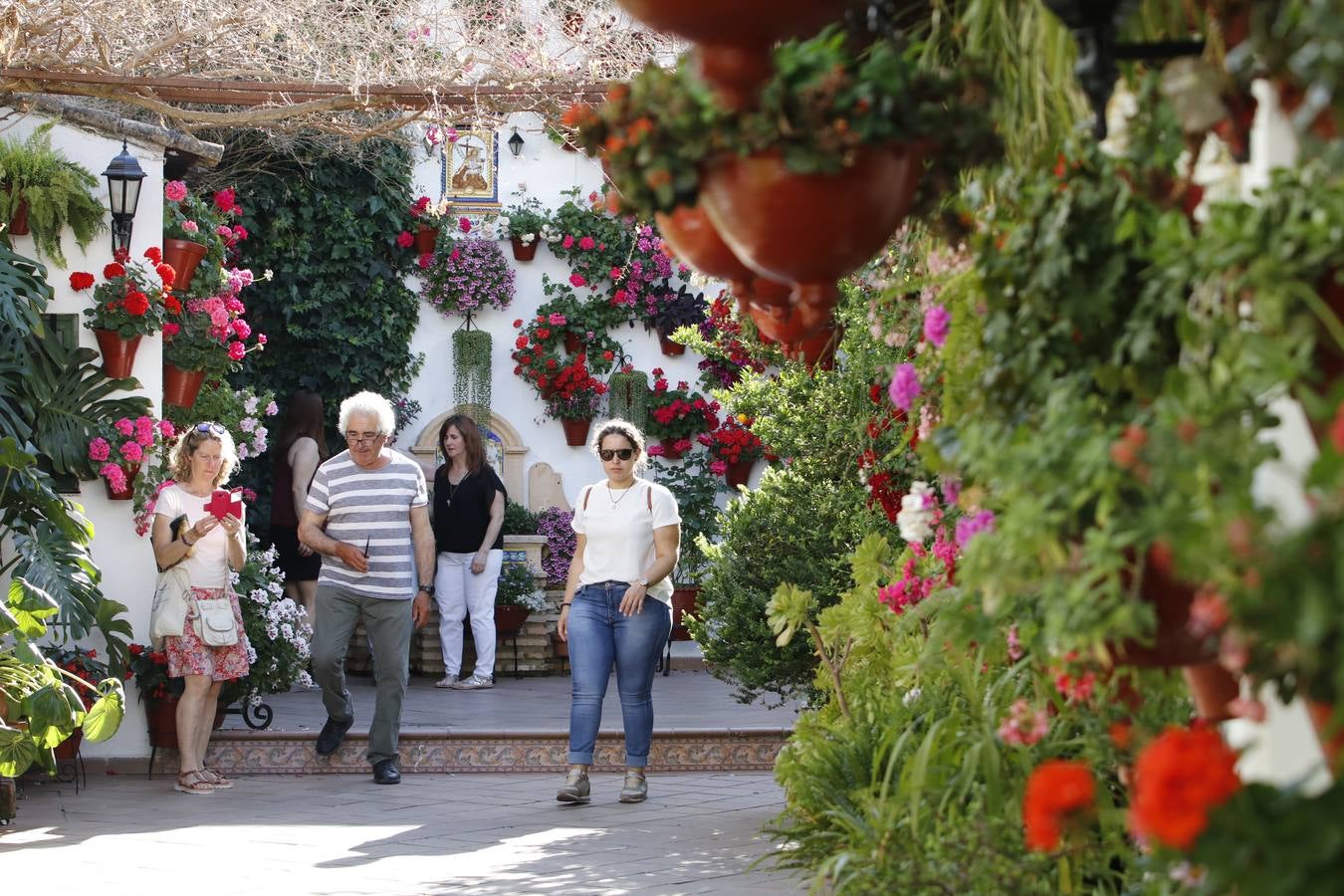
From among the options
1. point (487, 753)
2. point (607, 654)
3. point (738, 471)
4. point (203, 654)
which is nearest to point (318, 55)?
point (203, 654)

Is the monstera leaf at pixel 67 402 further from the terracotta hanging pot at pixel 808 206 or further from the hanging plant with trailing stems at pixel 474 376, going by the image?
the terracotta hanging pot at pixel 808 206

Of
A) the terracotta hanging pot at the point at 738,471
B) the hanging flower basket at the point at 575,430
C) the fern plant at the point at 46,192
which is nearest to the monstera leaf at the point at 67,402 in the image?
the fern plant at the point at 46,192

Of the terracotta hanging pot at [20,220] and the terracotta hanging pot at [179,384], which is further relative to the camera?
the terracotta hanging pot at [179,384]

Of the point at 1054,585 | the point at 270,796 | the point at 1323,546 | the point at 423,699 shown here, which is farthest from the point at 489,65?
the point at 1323,546

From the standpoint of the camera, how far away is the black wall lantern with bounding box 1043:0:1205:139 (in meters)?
1.99

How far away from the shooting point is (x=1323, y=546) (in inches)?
54.6

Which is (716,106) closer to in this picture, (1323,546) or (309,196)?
(1323,546)

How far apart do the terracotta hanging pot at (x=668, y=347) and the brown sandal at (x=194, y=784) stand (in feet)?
22.3

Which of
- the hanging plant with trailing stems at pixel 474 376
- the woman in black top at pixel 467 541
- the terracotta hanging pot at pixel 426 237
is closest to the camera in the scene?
the woman in black top at pixel 467 541

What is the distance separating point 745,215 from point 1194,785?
104 centimetres

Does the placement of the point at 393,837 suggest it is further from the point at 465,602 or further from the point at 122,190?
the point at 465,602

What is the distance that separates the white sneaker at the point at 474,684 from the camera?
1123 centimetres

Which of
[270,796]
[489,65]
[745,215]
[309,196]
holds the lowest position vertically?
[270,796]

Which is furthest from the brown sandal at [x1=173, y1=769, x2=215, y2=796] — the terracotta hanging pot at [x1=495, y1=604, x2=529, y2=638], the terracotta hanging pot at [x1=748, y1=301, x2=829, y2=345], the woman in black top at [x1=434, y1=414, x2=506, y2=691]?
the terracotta hanging pot at [x1=748, y1=301, x2=829, y2=345]
